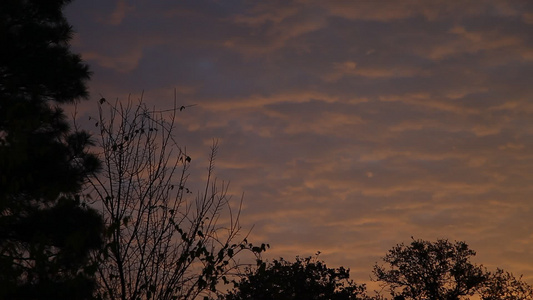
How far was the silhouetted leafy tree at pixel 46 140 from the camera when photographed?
43.2 feet

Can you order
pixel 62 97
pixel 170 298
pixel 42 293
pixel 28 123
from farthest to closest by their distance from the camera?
pixel 62 97 → pixel 42 293 → pixel 170 298 → pixel 28 123

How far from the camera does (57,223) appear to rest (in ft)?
46.5

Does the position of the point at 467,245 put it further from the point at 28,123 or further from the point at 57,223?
the point at 28,123

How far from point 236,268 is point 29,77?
853 cm

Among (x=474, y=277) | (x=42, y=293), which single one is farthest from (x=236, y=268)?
(x=474, y=277)

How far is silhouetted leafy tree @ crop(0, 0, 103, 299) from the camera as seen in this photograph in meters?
13.2

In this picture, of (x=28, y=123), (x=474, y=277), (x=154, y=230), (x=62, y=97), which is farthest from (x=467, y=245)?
(x=28, y=123)

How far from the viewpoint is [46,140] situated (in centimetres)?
1442

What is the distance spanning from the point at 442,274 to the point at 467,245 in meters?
2.83

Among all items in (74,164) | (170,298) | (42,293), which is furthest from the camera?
(74,164)

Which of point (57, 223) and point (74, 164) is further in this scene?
point (74, 164)

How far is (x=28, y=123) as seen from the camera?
7.38 meters

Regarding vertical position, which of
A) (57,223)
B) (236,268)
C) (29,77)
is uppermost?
(29,77)

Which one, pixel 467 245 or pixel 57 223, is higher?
pixel 467 245
